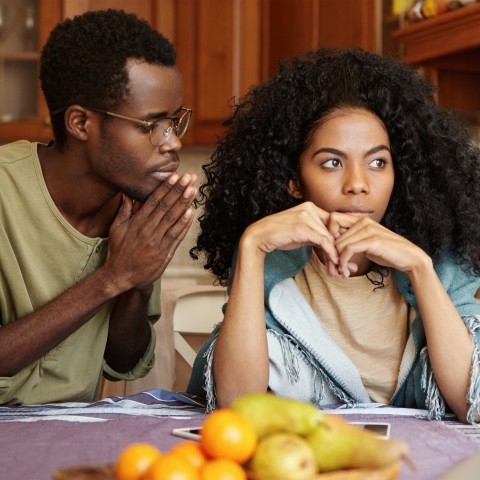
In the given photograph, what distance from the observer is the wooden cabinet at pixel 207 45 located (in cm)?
346

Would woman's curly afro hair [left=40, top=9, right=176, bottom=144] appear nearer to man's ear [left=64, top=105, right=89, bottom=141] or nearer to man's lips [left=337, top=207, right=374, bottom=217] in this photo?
man's ear [left=64, top=105, right=89, bottom=141]

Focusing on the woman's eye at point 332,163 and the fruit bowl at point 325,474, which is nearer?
the fruit bowl at point 325,474

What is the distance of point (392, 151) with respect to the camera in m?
1.46

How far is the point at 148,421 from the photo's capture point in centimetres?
112

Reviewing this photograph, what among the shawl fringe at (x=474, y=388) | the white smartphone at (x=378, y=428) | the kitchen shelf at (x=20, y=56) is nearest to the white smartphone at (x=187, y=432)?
the white smartphone at (x=378, y=428)

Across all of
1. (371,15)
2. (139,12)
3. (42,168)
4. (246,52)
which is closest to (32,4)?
(139,12)

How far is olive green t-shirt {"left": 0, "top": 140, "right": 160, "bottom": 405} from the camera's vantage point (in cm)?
148

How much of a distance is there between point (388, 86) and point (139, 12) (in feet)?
7.55

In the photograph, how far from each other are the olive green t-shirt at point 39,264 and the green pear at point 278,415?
0.81m

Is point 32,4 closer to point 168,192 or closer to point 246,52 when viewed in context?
point 246,52

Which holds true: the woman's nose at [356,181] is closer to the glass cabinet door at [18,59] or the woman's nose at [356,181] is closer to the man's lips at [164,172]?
the man's lips at [164,172]

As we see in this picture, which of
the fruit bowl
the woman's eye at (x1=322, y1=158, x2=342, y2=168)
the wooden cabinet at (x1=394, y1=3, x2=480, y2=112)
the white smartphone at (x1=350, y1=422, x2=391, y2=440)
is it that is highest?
the wooden cabinet at (x1=394, y1=3, x2=480, y2=112)

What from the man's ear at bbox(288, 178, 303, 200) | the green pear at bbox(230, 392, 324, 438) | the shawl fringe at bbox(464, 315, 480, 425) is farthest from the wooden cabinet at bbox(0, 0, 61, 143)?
the green pear at bbox(230, 392, 324, 438)

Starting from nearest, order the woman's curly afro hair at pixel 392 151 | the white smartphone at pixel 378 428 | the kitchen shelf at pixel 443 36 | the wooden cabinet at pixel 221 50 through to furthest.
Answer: the white smartphone at pixel 378 428, the woman's curly afro hair at pixel 392 151, the kitchen shelf at pixel 443 36, the wooden cabinet at pixel 221 50
